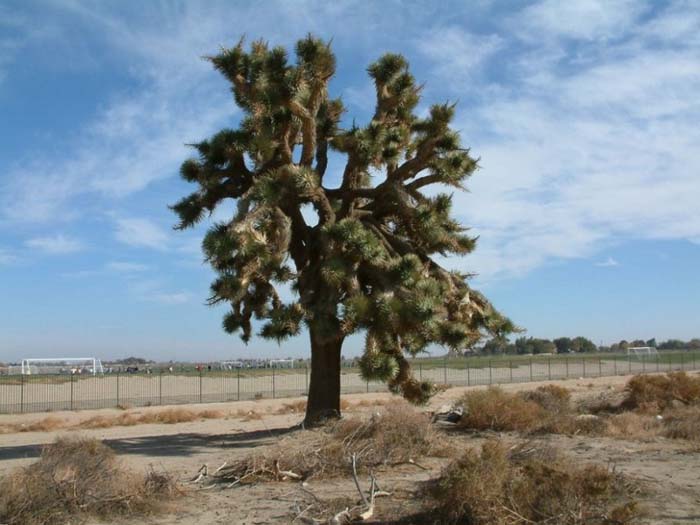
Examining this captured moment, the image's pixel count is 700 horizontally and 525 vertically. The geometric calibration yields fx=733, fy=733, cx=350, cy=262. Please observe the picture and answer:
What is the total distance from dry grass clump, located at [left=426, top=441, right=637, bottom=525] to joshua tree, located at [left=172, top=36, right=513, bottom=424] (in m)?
5.04

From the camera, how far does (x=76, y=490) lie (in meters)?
8.67

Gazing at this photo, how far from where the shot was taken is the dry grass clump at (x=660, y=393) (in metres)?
20.8

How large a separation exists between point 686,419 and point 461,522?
10.6 meters

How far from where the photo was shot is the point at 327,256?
566 inches

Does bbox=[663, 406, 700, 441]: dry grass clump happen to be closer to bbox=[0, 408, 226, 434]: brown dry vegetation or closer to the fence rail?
the fence rail

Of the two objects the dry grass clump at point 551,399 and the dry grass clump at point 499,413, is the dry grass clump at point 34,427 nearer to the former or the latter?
the dry grass clump at point 499,413

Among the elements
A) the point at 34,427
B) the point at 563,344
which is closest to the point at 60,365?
the point at 34,427

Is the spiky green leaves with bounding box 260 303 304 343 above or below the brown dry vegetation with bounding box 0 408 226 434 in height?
above

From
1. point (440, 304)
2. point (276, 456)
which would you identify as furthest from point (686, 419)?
point (276, 456)

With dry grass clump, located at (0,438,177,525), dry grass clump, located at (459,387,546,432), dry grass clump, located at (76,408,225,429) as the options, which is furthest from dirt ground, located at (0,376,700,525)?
dry grass clump, located at (76,408,225,429)

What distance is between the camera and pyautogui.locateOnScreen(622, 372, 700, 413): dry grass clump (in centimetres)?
2080

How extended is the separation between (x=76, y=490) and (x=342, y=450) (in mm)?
3969

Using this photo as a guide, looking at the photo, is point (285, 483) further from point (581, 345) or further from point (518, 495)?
point (581, 345)

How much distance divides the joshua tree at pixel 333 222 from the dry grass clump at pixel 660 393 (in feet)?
23.5
